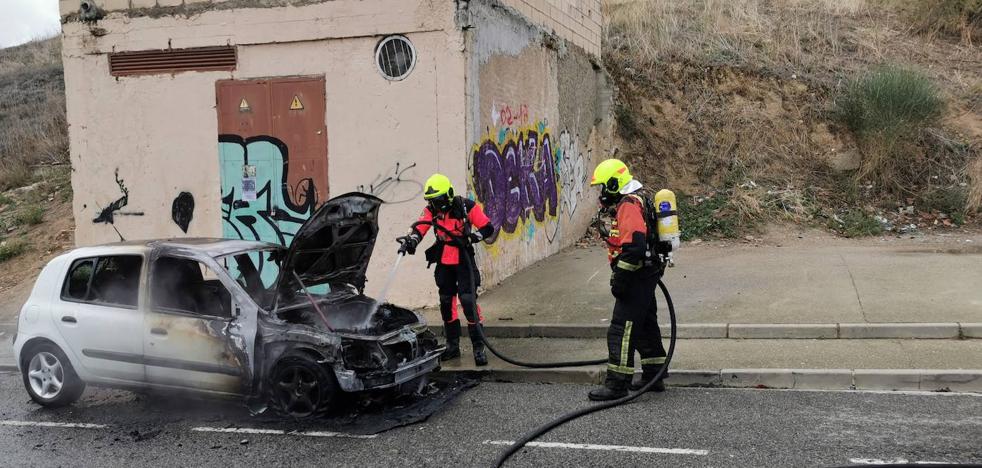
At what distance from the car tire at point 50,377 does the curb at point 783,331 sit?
4.06 meters

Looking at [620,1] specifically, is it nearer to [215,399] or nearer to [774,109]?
[774,109]

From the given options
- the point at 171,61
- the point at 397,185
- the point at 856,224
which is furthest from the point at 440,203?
the point at 856,224

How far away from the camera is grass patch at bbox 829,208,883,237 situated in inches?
468

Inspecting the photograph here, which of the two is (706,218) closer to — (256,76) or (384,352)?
(256,76)

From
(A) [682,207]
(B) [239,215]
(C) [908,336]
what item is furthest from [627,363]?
(A) [682,207]

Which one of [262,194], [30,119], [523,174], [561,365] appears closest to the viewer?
[561,365]

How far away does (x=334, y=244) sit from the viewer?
5797mm

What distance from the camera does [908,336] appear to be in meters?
7.10

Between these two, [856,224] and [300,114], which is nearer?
[300,114]

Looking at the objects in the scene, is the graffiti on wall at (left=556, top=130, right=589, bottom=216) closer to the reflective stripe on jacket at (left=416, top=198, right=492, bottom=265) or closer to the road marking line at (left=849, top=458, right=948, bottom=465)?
the reflective stripe on jacket at (left=416, top=198, right=492, bottom=265)

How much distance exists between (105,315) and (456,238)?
3083mm

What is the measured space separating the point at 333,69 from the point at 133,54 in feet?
10.5

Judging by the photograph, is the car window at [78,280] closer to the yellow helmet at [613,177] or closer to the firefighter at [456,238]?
the firefighter at [456,238]

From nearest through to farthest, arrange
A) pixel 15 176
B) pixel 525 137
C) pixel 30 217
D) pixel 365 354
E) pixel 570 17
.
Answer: pixel 365 354 < pixel 525 137 < pixel 570 17 < pixel 30 217 < pixel 15 176
